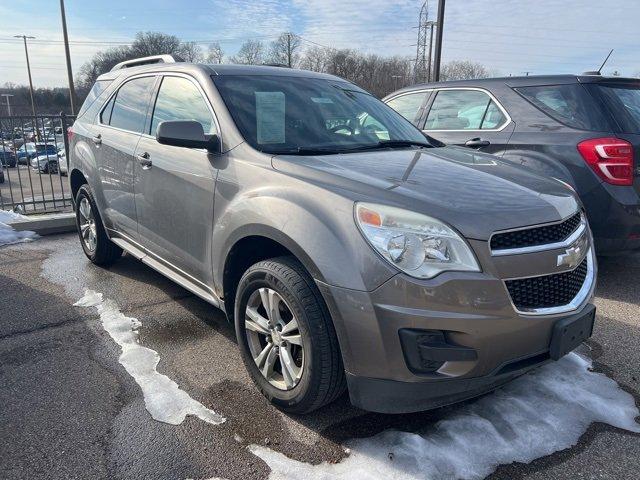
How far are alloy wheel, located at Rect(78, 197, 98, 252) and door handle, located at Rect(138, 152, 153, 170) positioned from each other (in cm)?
143

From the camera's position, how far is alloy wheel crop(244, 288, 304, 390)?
2.51m

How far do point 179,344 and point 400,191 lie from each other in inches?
78.6

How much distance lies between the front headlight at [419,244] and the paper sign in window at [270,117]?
112 centimetres

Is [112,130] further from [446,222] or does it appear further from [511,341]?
[511,341]

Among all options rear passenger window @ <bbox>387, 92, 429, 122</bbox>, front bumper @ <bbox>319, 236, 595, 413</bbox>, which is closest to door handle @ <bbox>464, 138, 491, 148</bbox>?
rear passenger window @ <bbox>387, 92, 429, 122</bbox>

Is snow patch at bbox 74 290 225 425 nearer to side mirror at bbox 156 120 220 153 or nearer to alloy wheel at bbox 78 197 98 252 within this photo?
alloy wheel at bbox 78 197 98 252

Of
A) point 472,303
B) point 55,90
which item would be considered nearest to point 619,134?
point 472,303

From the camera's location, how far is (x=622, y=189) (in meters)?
4.07

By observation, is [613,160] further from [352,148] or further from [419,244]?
[419,244]

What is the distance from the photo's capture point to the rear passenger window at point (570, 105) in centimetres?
429

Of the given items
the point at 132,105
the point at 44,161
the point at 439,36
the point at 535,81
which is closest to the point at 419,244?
the point at 132,105

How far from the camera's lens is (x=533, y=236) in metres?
2.26

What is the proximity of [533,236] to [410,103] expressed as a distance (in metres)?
4.19

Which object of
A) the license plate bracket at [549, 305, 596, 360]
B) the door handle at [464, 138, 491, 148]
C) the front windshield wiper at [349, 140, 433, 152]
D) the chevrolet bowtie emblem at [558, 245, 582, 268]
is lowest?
the license plate bracket at [549, 305, 596, 360]
